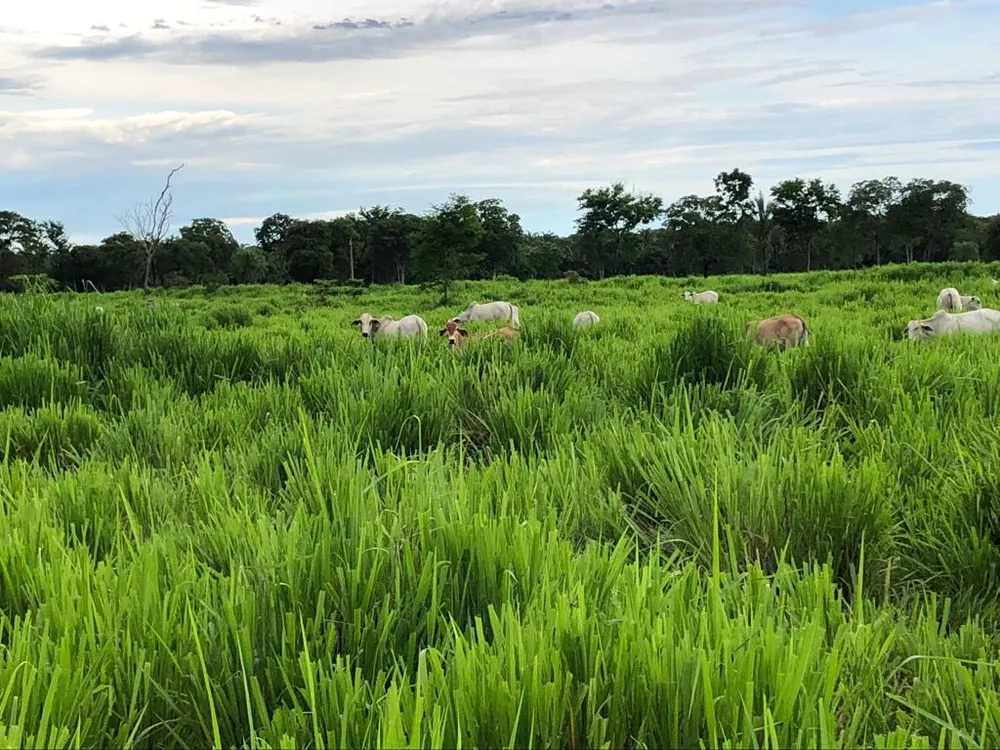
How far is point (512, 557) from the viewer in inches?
52.3

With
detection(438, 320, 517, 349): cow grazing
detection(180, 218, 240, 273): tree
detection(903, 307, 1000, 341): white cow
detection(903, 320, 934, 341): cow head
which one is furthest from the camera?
detection(180, 218, 240, 273): tree

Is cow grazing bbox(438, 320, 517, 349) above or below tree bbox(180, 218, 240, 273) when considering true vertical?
below

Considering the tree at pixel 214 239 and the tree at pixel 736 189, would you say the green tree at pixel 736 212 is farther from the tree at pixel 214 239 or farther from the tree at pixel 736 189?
the tree at pixel 214 239

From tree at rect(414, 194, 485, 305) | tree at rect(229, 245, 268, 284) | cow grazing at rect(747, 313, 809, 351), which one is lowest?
cow grazing at rect(747, 313, 809, 351)

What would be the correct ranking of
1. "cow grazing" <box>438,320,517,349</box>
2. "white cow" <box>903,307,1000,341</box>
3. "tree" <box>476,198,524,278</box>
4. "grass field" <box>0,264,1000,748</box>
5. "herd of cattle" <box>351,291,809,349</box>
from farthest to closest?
"tree" <box>476,198,524,278</box>, "white cow" <box>903,307,1000,341</box>, "herd of cattle" <box>351,291,809,349</box>, "cow grazing" <box>438,320,517,349</box>, "grass field" <box>0,264,1000,748</box>

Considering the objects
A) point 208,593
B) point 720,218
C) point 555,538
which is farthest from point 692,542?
point 720,218

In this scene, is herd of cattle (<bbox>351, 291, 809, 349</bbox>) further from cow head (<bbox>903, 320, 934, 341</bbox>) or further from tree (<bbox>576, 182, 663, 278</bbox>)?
tree (<bbox>576, 182, 663, 278</bbox>)

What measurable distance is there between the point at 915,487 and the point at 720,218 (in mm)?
91666

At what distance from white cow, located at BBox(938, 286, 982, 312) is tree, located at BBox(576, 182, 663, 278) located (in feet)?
242

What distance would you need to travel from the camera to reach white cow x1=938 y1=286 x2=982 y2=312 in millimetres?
12855

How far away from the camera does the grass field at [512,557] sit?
94 centimetres

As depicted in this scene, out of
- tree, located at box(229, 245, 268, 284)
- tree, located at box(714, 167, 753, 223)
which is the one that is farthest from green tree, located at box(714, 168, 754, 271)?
tree, located at box(229, 245, 268, 284)

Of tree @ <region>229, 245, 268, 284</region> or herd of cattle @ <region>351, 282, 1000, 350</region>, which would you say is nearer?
herd of cattle @ <region>351, 282, 1000, 350</region>

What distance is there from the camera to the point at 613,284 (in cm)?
2744
